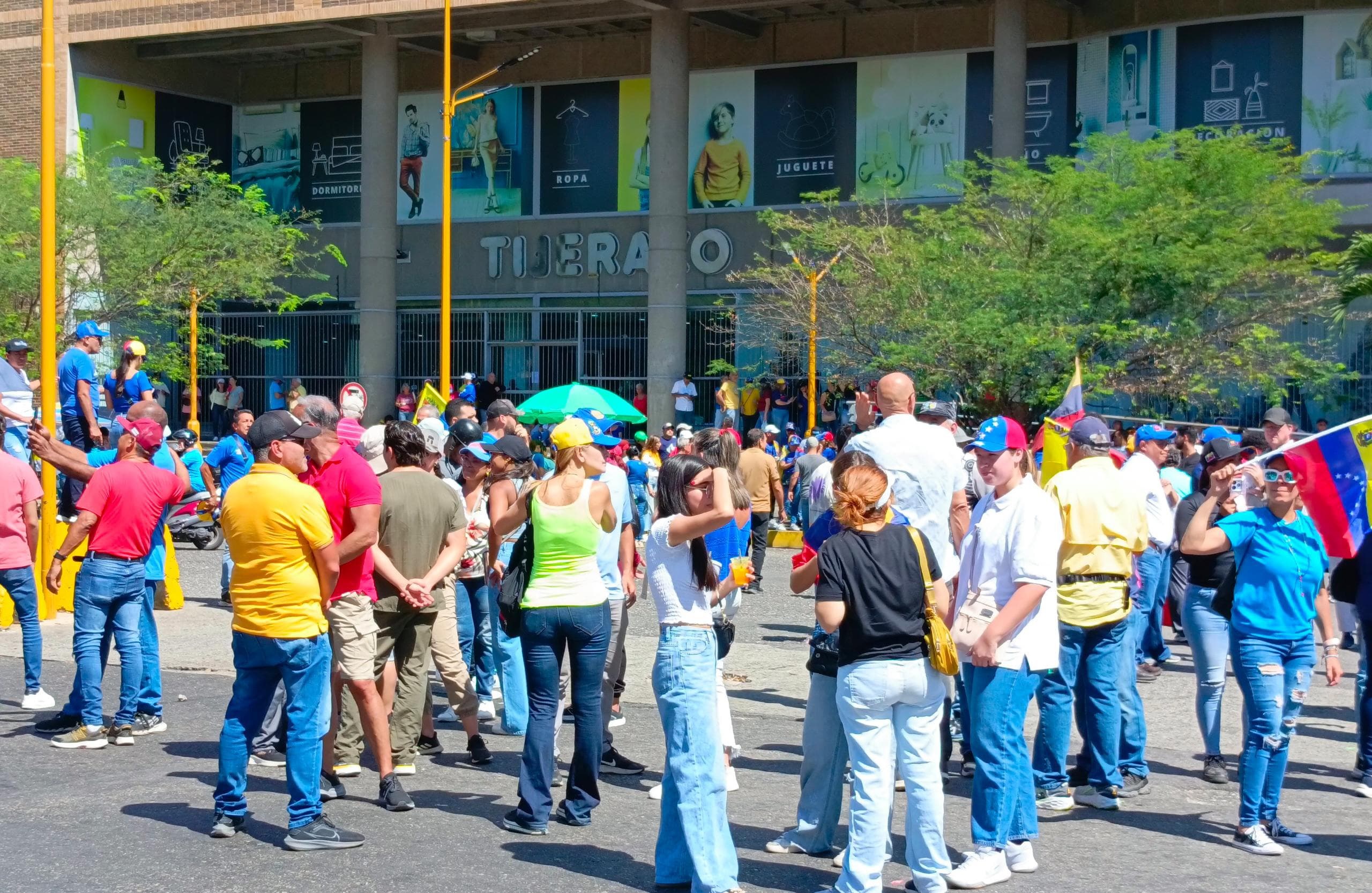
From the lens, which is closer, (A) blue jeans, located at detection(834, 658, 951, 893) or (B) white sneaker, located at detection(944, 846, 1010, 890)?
(A) blue jeans, located at detection(834, 658, 951, 893)

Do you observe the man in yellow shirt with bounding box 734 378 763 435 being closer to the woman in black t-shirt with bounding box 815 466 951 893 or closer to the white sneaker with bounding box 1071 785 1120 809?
the white sneaker with bounding box 1071 785 1120 809

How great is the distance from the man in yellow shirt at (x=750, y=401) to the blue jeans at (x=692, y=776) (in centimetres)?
2845

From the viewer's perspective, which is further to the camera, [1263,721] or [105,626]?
[105,626]

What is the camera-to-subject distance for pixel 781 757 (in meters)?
8.98

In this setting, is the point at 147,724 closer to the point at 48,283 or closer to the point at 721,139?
the point at 48,283

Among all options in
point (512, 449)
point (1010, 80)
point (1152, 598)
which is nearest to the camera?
point (512, 449)

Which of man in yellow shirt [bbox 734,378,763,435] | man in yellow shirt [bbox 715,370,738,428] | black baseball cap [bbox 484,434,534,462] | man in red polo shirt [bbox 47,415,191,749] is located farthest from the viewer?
man in yellow shirt [bbox 734,378,763,435]

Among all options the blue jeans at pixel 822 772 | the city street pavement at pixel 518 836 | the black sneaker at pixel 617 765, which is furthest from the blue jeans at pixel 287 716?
the blue jeans at pixel 822 772

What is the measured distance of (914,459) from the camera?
281 inches

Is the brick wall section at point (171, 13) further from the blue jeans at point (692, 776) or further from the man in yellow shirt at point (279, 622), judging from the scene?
the blue jeans at point (692, 776)

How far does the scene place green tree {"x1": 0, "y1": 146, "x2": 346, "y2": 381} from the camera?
33.2 m

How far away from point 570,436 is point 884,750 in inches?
85.7

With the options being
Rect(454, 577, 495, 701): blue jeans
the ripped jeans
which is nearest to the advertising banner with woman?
Rect(454, 577, 495, 701): blue jeans

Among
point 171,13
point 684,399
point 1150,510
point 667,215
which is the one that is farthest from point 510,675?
point 171,13
